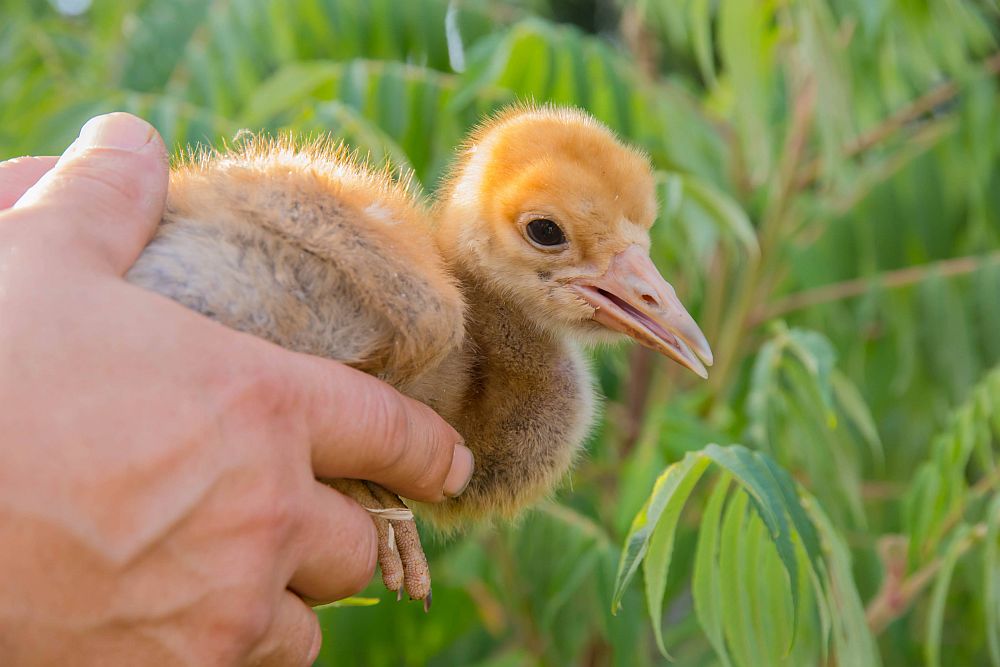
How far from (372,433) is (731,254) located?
164 cm

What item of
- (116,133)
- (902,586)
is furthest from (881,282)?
(116,133)

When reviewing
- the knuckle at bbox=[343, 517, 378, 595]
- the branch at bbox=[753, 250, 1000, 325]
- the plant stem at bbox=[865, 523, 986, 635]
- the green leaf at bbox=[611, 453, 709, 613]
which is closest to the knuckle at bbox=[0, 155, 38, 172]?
the knuckle at bbox=[343, 517, 378, 595]

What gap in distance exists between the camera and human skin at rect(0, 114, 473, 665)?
90cm

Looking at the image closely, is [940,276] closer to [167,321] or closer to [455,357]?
[455,357]

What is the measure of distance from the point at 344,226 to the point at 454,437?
0.97ft

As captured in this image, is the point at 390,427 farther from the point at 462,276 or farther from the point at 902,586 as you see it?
the point at 902,586

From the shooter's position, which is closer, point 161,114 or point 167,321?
point 167,321

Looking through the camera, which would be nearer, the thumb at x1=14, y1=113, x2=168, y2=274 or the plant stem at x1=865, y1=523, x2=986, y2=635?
the thumb at x1=14, y1=113, x2=168, y2=274

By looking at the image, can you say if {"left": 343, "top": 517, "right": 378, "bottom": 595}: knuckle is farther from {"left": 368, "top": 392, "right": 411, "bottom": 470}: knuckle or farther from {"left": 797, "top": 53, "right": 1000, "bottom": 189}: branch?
{"left": 797, "top": 53, "right": 1000, "bottom": 189}: branch

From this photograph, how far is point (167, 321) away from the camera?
3.18 ft

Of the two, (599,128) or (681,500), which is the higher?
(599,128)

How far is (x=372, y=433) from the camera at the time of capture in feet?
3.59

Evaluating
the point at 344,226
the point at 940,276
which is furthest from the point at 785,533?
the point at 940,276

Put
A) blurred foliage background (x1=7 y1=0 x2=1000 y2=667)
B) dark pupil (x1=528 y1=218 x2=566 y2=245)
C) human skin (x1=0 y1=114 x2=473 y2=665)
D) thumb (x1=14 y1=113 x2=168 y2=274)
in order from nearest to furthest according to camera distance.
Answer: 1. human skin (x1=0 y1=114 x2=473 y2=665)
2. thumb (x1=14 y1=113 x2=168 y2=274)
3. dark pupil (x1=528 y1=218 x2=566 y2=245)
4. blurred foliage background (x1=7 y1=0 x2=1000 y2=667)
